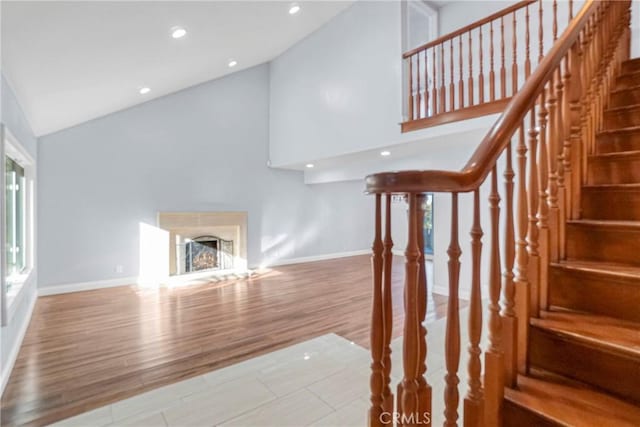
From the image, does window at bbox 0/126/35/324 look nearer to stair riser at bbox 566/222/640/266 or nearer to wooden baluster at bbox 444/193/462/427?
wooden baluster at bbox 444/193/462/427

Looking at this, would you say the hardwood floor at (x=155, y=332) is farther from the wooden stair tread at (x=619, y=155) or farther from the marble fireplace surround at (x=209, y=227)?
the wooden stair tread at (x=619, y=155)

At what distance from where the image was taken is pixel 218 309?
398 centimetres

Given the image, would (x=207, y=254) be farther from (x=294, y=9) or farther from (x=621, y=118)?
(x=621, y=118)

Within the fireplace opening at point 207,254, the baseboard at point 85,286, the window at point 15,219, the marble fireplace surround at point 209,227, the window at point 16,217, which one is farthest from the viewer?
the fireplace opening at point 207,254

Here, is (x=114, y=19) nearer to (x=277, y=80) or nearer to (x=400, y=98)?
(x=400, y=98)

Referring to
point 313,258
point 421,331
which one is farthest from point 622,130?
point 313,258

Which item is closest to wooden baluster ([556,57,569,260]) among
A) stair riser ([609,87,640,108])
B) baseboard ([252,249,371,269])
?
stair riser ([609,87,640,108])

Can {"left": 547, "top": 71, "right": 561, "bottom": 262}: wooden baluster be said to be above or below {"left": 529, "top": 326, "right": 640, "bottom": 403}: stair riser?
above

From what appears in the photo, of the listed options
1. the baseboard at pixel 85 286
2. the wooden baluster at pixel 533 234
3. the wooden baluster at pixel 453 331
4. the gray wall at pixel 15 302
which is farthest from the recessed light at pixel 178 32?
the baseboard at pixel 85 286

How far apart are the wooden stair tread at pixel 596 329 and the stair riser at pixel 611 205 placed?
59cm

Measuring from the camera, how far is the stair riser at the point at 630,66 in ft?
7.73

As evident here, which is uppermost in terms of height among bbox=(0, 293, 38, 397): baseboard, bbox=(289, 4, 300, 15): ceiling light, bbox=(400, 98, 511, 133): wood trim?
bbox=(289, 4, 300, 15): ceiling light

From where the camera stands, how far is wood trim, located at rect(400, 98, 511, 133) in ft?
10.3

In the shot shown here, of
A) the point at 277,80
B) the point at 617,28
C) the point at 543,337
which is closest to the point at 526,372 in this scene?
the point at 543,337
